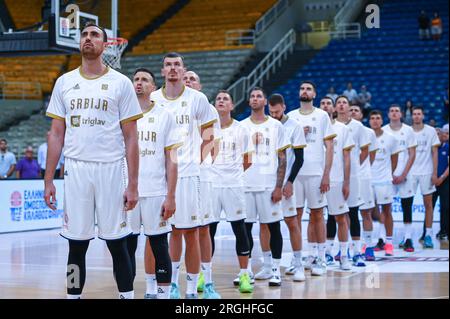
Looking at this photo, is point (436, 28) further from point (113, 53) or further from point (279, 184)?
point (279, 184)

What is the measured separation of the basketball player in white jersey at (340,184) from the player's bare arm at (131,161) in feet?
16.0

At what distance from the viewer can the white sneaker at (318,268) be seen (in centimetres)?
966

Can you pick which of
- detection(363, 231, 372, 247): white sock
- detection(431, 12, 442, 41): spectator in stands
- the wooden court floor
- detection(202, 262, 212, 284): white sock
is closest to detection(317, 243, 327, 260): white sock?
the wooden court floor

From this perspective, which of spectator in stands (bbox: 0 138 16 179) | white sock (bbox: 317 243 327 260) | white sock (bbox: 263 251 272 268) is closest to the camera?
white sock (bbox: 263 251 272 268)

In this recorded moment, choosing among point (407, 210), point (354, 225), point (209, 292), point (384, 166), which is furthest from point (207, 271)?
point (407, 210)

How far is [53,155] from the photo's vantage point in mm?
5746

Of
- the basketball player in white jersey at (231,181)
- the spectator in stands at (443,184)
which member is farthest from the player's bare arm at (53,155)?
the spectator in stands at (443,184)

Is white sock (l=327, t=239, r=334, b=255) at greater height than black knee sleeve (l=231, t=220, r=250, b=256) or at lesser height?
lesser

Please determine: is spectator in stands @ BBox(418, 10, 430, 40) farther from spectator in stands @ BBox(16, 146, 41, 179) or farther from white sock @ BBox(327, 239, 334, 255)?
white sock @ BBox(327, 239, 334, 255)

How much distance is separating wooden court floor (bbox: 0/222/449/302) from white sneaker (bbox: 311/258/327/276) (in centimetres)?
10

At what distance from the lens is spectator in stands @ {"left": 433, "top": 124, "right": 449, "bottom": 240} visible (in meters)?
13.7

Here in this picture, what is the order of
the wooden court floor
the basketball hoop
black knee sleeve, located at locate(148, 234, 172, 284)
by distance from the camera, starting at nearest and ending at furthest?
black knee sleeve, located at locate(148, 234, 172, 284) < the wooden court floor < the basketball hoop

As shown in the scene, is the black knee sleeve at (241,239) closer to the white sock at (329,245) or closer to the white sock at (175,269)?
the white sock at (175,269)
